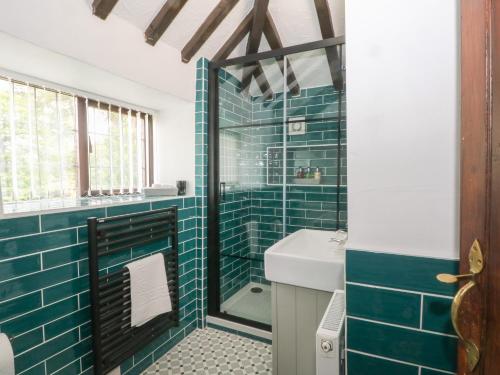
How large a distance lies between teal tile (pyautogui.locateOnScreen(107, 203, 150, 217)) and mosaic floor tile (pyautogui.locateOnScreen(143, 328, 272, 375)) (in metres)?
1.06

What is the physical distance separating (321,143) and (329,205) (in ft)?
1.89

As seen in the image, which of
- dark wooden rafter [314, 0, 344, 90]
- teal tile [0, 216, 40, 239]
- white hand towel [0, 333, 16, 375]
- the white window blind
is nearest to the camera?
white hand towel [0, 333, 16, 375]

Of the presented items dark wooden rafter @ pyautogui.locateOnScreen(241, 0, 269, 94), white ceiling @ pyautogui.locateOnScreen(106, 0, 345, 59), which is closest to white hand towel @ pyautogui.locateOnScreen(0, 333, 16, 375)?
white ceiling @ pyautogui.locateOnScreen(106, 0, 345, 59)

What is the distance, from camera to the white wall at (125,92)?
131 centimetres

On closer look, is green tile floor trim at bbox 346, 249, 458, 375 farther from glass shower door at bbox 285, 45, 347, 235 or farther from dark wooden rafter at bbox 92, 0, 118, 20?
dark wooden rafter at bbox 92, 0, 118, 20

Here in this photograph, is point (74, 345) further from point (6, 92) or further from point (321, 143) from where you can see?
point (321, 143)

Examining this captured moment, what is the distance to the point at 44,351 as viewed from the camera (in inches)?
48.6

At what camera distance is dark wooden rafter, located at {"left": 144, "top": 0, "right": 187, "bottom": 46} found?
160 cm

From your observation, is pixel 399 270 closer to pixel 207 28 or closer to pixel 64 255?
pixel 64 255

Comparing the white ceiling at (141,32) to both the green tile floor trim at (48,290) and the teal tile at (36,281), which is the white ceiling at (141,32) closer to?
the green tile floor trim at (48,290)

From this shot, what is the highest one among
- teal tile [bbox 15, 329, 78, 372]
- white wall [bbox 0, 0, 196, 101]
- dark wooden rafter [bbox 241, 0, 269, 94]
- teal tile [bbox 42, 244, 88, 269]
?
dark wooden rafter [bbox 241, 0, 269, 94]

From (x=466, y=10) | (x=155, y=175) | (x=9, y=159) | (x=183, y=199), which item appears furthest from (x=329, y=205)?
(x=9, y=159)

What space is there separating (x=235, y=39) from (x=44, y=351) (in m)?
2.19

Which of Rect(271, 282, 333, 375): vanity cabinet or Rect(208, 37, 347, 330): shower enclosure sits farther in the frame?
Rect(208, 37, 347, 330): shower enclosure
